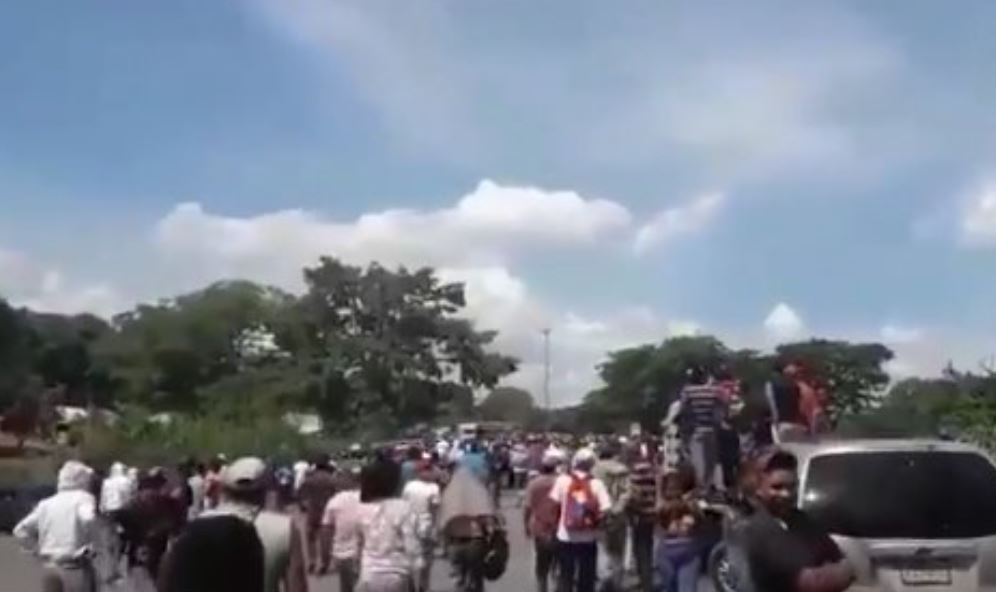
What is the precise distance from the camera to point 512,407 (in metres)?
145

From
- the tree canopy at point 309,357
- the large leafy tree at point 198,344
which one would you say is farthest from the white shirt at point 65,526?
the large leafy tree at point 198,344

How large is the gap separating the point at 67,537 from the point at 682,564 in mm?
5428

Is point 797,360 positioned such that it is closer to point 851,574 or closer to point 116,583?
point 116,583

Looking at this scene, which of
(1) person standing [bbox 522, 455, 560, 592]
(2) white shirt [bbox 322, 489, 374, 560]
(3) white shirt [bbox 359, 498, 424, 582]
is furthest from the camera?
(1) person standing [bbox 522, 455, 560, 592]

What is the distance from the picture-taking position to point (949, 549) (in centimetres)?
1208

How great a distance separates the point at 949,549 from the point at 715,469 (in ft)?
27.0

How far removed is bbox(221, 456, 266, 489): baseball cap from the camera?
332 inches

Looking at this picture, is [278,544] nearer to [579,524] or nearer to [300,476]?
[579,524]

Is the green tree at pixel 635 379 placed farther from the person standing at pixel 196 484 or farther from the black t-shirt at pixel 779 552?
the black t-shirt at pixel 779 552

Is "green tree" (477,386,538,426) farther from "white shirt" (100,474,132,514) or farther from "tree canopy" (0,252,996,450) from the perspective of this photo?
"white shirt" (100,474,132,514)

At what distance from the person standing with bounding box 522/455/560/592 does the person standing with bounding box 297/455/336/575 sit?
9.43 ft

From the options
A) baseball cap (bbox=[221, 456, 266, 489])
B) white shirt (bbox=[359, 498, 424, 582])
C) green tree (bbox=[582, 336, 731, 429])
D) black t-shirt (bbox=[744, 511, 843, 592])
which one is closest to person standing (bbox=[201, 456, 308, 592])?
baseball cap (bbox=[221, 456, 266, 489])

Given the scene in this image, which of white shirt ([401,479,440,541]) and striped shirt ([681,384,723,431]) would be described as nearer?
white shirt ([401,479,440,541])

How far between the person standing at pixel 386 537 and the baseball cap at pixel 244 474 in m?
3.67
